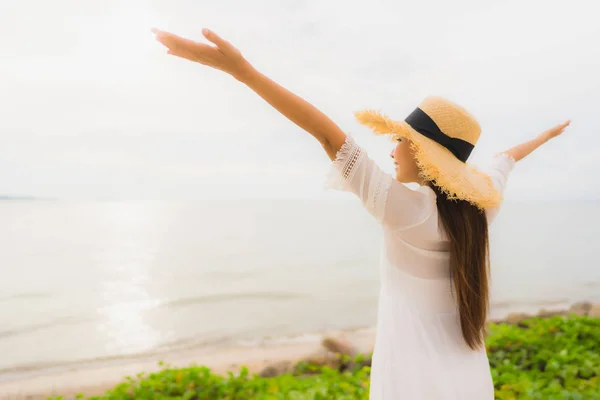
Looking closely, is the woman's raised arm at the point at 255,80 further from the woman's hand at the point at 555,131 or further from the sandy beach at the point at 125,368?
the sandy beach at the point at 125,368

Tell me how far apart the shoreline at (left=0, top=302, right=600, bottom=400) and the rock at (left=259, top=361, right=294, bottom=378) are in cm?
4

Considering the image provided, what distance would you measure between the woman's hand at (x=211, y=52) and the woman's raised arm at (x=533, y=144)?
1.56m

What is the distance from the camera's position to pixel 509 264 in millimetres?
18875

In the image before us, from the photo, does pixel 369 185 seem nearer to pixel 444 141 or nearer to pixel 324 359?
pixel 444 141

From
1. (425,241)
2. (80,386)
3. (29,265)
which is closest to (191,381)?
(80,386)

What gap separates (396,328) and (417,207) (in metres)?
0.46

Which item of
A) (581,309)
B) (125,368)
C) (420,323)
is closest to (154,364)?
(125,368)

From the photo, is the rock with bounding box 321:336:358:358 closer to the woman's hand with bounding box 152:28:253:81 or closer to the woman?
the woman

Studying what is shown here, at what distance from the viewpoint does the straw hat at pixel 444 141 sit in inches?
55.6

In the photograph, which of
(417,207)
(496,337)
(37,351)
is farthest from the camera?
(37,351)

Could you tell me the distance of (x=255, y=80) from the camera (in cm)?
116

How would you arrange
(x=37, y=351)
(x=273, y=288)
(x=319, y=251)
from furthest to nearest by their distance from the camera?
(x=319, y=251), (x=273, y=288), (x=37, y=351)

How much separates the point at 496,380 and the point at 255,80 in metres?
4.09

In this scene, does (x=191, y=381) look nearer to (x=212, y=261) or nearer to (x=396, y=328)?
(x=396, y=328)
